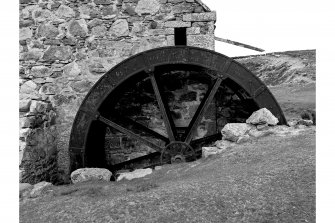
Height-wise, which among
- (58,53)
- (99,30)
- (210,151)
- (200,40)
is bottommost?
(210,151)

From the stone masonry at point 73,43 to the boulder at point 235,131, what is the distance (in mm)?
2017

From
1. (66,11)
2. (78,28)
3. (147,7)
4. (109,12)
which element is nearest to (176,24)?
(147,7)

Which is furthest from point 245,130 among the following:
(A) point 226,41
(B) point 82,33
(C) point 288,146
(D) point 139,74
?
(B) point 82,33

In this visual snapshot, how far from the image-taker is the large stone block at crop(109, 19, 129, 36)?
18.6ft

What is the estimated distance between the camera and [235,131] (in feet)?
15.0

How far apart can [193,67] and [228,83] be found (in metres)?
0.69

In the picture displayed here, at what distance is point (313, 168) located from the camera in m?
3.12

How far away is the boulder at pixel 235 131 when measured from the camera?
4.55 m

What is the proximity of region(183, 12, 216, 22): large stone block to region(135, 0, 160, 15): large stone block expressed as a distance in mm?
599

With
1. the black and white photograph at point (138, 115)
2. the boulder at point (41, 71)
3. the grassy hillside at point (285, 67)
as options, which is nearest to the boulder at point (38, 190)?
the black and white photograph at point (138, 115)

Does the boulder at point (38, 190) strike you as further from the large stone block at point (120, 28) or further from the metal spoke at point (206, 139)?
the large stone block at point (120, 28)

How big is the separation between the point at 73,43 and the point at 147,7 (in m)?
1.59

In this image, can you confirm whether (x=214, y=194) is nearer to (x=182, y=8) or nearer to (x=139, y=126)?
(x=139, y=126)

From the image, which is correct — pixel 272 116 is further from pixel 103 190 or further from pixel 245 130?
pixel 103 190
